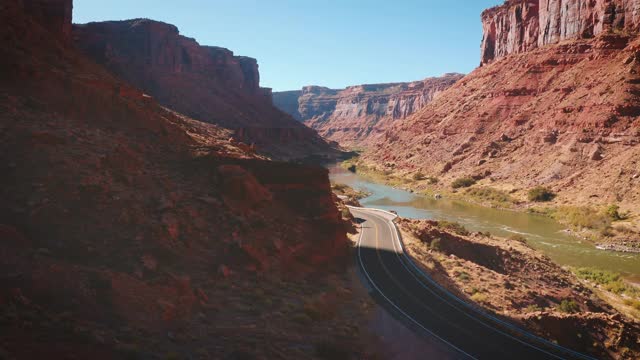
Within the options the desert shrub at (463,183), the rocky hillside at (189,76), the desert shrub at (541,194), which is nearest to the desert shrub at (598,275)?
the desert shrub at (541,194)

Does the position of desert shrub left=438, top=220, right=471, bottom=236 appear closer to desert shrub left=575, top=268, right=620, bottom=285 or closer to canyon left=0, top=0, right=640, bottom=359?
canyon left=0, top=0, right=640, bottom=359

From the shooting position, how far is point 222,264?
1825 centimetres

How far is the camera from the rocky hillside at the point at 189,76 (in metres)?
82.4

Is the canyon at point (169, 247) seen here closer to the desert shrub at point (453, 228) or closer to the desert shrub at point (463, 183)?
the desert shrub at point (453, 228)

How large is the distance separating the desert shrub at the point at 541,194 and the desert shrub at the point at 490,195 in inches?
111

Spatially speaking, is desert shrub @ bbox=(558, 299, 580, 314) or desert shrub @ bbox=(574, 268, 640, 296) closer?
desert shrub @ bbox=(558, 299, 580, 314)

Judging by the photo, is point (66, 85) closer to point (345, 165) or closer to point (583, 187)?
point (583, 187)

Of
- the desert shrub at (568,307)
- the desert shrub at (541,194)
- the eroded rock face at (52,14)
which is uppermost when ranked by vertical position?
the eroded rock face at (52,14)

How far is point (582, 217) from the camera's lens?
50438 millimetres

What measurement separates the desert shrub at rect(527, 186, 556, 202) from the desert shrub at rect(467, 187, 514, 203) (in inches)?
111

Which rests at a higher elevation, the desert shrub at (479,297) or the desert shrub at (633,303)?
the desert shrub at (479,297)

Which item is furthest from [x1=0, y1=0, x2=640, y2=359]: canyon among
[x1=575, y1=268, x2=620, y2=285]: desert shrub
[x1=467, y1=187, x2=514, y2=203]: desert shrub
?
[x1=467, y1=187, x2=514, y2=203]: desert shrub

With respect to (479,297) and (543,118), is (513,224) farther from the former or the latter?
(543,118)

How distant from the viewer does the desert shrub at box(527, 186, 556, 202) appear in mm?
61487
